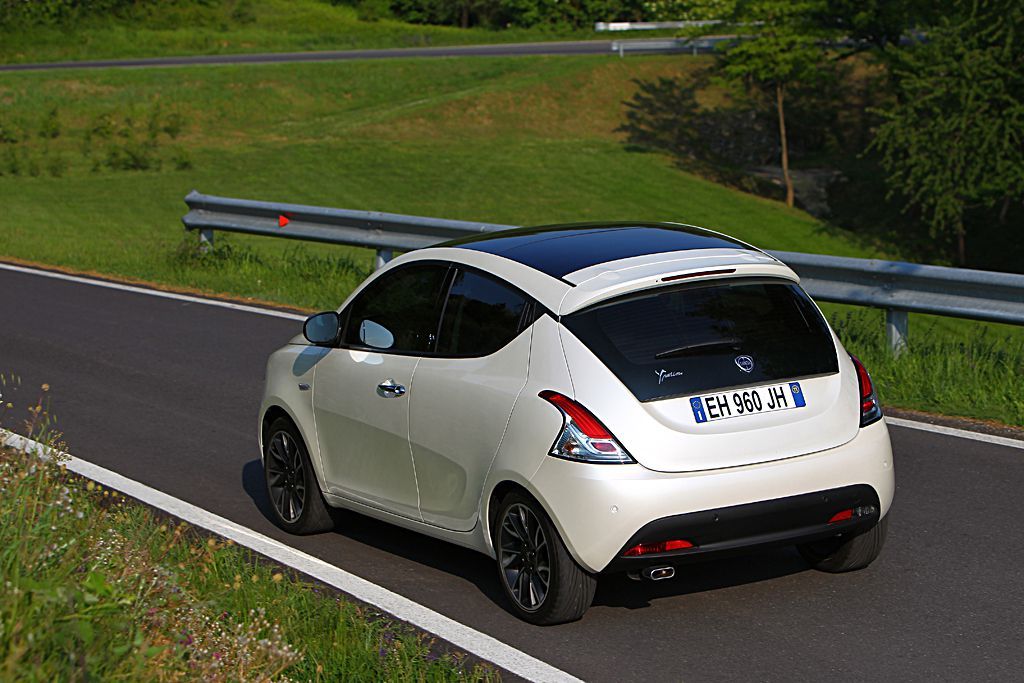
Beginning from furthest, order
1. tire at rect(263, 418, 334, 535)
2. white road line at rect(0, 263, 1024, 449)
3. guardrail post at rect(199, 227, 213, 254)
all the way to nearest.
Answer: guardrail post at rect(199, 227, 213, 254)
white road line at rect(0, 263, 1024, 449)
tire at rect(263, 418, 334, 535)

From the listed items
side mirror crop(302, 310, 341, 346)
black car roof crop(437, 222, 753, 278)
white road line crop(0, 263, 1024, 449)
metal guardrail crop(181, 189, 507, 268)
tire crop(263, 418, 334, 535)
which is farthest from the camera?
metal guardrail crop(181, 189, 507, 268)

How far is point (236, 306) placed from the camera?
50.9 ft

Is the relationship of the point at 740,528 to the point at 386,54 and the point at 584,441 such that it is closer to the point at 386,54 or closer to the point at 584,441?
the point at 584,441

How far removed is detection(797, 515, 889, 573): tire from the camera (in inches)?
261

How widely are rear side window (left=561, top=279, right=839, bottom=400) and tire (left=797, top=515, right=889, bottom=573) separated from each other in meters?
0.83

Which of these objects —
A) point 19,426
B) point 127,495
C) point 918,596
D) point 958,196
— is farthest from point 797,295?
point 958,196

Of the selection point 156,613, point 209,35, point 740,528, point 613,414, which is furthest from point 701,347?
point 209,35

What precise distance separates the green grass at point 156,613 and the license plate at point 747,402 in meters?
1.36

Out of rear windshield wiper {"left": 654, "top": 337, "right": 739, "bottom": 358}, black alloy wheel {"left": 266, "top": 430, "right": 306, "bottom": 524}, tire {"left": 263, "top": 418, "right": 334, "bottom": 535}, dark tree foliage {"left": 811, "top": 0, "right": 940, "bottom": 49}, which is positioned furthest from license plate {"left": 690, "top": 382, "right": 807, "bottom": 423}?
dark tree foliage {"left": 811, "top": 0, "right": 940, "bottom": 49}

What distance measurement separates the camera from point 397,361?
23.1 feet

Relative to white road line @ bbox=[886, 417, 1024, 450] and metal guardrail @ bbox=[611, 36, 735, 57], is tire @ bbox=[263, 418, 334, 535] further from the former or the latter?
metal guardrail @ bbox=[611, 36, 735, 57]

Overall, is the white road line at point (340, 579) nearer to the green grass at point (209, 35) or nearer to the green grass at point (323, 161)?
the green grass at point (323, 161)

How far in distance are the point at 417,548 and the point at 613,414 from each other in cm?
208

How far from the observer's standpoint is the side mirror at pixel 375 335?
23.4 feet
